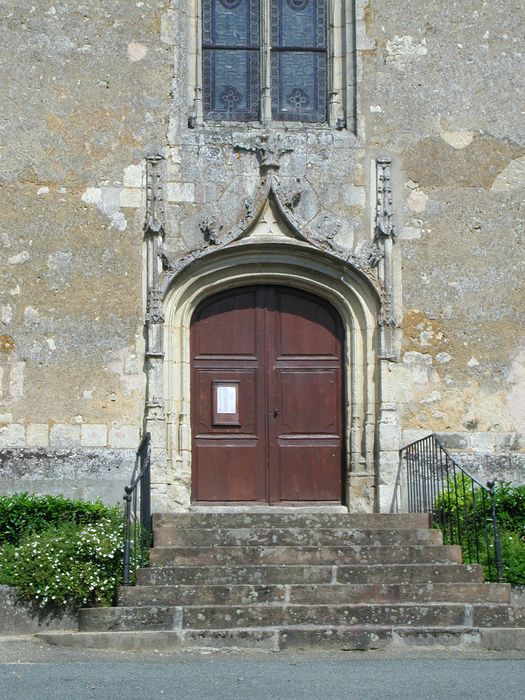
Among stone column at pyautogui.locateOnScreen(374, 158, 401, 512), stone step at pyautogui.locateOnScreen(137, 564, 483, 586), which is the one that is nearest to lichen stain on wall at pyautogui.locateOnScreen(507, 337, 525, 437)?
stone column at pyautogui.locateOnScreen(374, 158, 401, 512)

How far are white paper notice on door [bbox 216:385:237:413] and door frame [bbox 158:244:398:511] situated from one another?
0.38 m

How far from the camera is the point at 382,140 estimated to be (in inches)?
504

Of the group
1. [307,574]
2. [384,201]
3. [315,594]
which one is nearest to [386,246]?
[384,201]

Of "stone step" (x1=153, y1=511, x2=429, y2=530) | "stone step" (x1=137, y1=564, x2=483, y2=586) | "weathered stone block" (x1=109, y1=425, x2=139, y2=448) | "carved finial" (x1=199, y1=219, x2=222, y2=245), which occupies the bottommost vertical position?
"stone step" (x1=137, y1=564, x2=483, y2=586)

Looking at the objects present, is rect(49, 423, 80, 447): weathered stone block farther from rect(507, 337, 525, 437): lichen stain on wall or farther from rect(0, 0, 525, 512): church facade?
rect(507, 337, 525, 437): lichen stain on wall

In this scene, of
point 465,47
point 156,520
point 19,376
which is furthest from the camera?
point 465,47

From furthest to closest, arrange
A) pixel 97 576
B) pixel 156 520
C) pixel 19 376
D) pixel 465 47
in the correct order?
1. pixel 465 47
2. pixel 19 376
3. pixel 156 520
4. pixel 97 576

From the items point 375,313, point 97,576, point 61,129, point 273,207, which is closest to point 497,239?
point 375,313

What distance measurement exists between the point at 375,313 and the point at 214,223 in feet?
6.43

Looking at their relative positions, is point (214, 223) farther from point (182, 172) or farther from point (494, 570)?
point (494, 570)

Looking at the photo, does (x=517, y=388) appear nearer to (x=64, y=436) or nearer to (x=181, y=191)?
(x=181, y=191)

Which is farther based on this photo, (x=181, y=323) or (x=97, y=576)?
(x=181, y=323)

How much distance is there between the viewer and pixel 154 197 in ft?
40.9

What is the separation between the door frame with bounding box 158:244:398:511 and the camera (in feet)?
40.3
